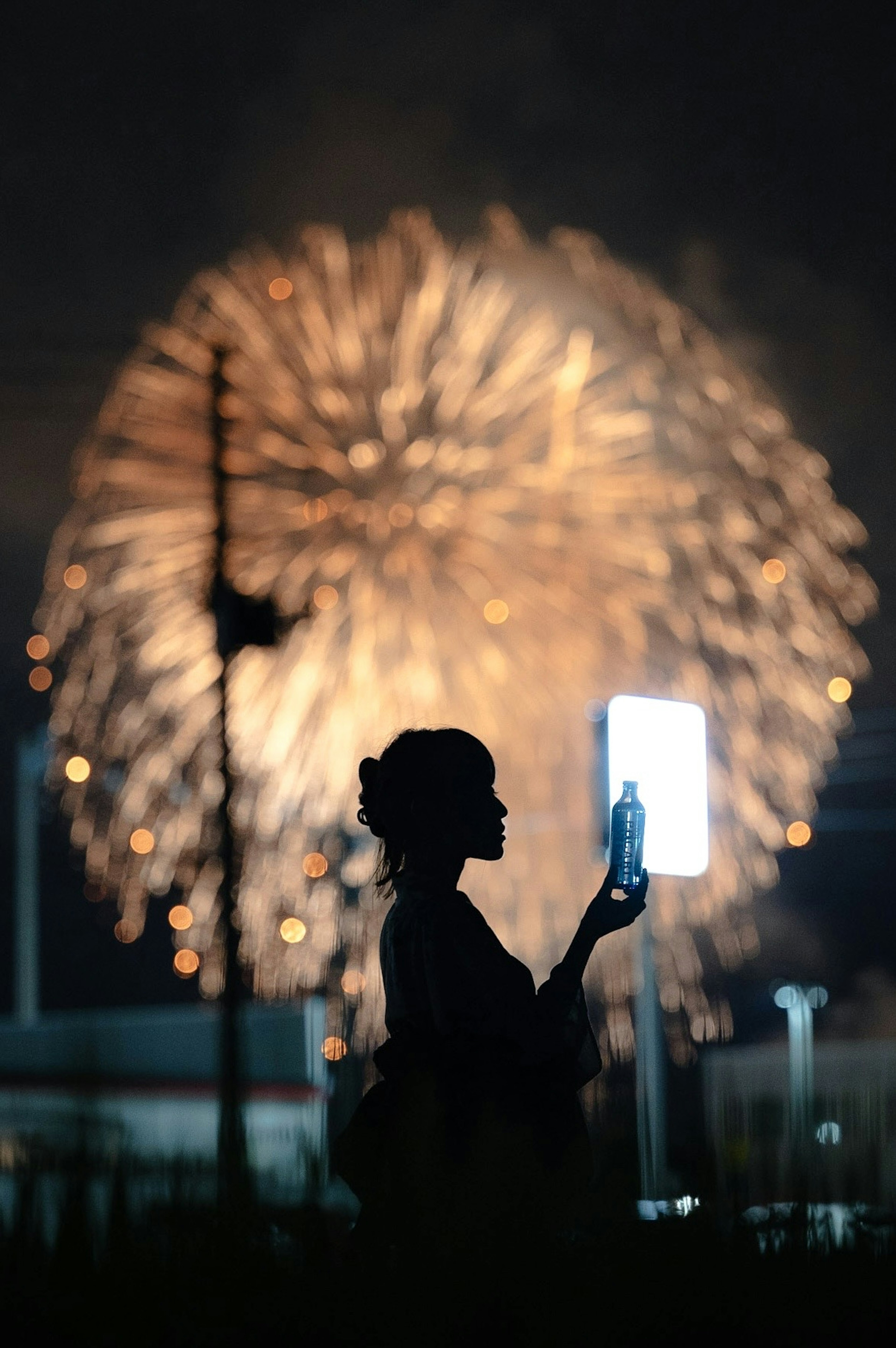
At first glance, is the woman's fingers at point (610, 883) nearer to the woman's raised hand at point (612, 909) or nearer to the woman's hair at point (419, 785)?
the woman's raised hand at point (612, 909)

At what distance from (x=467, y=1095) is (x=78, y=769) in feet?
43.8

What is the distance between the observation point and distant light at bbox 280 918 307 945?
1730cm

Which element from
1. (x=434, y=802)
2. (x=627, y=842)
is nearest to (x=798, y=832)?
(x=627, y=842)

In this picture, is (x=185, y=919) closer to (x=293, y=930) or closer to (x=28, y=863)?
(x=293, y=930)

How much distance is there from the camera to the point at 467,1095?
3568mm

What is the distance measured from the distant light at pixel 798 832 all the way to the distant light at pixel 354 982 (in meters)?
4.44

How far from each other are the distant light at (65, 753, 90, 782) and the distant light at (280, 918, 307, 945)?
235cm

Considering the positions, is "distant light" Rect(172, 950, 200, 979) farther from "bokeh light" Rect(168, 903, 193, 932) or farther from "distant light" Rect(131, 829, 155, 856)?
"distant light" Rect(131, 829, 155, 856)

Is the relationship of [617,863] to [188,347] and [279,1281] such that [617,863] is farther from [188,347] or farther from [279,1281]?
[188,347]

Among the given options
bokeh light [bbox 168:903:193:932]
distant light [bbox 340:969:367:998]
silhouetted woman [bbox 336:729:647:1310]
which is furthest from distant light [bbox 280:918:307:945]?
silhouetted woman [bbox 336:729:647:1310]

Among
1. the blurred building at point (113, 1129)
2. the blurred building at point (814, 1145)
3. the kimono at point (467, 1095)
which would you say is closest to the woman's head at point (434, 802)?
the kimono at point (467, 1095)

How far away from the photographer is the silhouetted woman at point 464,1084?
3422 mm

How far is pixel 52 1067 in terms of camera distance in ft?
13.6

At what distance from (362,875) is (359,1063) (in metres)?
12.2
